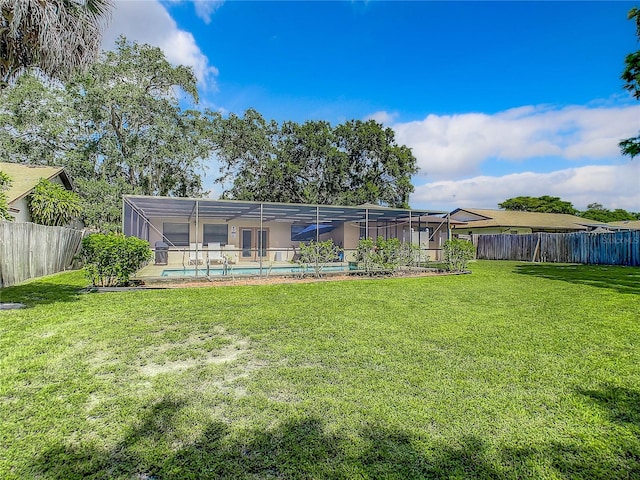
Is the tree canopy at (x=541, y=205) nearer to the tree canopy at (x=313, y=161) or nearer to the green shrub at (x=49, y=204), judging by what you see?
the tree canopy at (x=313, y=161)

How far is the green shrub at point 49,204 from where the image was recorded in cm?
1388

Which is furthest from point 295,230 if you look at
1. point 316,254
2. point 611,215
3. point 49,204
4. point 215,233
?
point 611,215

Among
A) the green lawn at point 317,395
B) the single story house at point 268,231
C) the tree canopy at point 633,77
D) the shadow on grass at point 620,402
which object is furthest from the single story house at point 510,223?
the shadow on grass at point 620,402

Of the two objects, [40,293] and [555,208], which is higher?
[555,208]

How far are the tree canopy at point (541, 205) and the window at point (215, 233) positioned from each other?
47175mm

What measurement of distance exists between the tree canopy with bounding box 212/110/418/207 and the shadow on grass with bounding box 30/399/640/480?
77.9ft

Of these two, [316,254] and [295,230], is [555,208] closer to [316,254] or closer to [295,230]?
Answer: [295,230]

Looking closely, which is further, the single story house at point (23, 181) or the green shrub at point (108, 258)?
the single story house at point (23, 181)

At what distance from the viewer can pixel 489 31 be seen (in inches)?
506

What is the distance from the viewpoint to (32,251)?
10328 millimetres

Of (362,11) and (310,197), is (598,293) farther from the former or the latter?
(310,197)

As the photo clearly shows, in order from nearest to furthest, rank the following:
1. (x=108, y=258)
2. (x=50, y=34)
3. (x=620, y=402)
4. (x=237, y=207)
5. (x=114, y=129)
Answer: (x=620, y=402), (x=50, y=34), (x=108, y=258), (x=237, y=207), (x=114, y=129)

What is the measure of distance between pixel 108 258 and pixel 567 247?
22954mm

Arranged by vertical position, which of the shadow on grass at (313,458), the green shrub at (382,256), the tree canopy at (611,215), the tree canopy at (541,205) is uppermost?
the tree canopy at (541,205)
